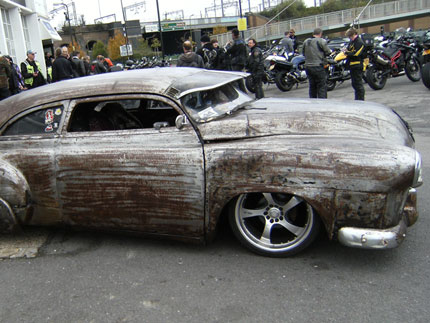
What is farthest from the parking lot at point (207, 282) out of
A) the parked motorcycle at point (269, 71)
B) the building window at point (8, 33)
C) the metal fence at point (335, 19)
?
the metal fence at point (335, 19)

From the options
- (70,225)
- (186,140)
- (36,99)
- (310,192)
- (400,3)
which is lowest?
(70,225)

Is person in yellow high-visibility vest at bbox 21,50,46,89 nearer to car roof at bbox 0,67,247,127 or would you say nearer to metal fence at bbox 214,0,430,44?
car roof at bbox 0,67,247,127

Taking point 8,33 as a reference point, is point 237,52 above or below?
below

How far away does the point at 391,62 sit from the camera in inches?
426

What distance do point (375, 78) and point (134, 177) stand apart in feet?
31.7

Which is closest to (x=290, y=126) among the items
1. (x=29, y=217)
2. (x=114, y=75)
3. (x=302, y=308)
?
(x=302, y=308)

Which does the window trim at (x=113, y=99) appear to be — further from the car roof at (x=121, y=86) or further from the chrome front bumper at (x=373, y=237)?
the chrome front bumper at (x=373, y=237)

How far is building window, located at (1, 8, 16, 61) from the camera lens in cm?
1675

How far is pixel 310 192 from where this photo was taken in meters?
2.88

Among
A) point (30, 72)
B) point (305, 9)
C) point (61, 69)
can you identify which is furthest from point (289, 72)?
point (305, 9)

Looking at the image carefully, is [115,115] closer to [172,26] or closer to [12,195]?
[12,195]

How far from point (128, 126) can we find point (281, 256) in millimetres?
1951

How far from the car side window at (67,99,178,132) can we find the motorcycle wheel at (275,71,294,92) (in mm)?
8455

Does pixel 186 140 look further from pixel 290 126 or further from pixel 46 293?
pixel 46 293
